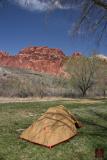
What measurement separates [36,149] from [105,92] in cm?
4059

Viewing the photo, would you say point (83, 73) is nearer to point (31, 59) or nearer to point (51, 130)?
point (51, 130)

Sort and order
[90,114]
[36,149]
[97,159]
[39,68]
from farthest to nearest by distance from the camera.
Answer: [39,68] → [90,114] → [36,149] → [97,159]

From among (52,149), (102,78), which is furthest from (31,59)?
(52,149)

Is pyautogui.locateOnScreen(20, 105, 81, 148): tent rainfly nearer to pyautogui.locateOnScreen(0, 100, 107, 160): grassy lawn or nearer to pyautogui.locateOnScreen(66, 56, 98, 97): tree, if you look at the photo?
pyautogui.locateOnScreen(0, 100, 107, 160): grassy lawn

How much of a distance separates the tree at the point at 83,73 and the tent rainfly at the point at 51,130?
110ft

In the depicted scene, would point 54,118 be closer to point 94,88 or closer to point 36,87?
point 36,87

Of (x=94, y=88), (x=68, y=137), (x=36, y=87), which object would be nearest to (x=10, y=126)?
(x=68, y=137)

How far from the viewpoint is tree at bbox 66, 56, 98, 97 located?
47.1 metres

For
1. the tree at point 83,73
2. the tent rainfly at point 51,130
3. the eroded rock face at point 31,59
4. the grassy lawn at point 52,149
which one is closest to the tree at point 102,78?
the tree at point 83,73

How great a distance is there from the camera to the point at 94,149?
11250mm

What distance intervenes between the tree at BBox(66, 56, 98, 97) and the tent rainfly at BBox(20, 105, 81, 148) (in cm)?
3362

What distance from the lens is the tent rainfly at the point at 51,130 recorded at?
11.4 m

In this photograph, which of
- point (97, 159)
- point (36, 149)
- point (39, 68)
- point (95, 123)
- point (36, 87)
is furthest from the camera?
point (39, 68)

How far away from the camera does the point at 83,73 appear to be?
1879 inches
